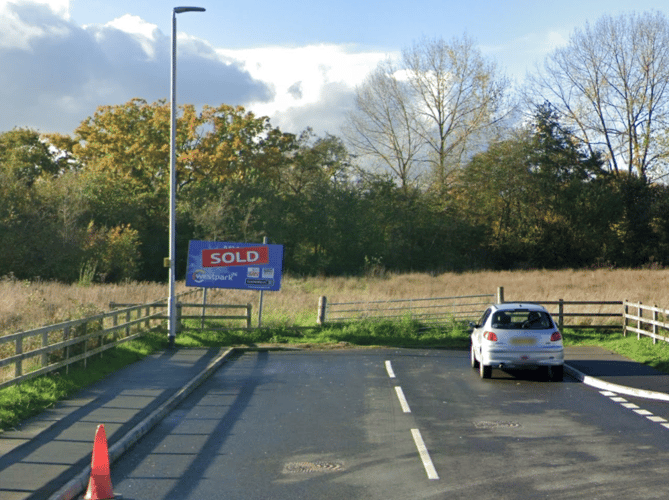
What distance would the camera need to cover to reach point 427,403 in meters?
13.9

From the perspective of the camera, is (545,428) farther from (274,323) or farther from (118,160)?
(118,160)

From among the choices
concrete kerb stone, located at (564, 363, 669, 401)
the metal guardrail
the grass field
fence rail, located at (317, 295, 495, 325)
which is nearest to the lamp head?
the grass field

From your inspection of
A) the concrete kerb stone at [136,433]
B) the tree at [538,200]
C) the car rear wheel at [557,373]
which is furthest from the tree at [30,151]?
the car rear wheel at [557,373]

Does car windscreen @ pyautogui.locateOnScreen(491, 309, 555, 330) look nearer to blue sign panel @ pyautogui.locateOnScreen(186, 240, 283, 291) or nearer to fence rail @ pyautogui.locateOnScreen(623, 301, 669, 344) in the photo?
fence rail @ pyautogui.locateOnScreen(623, 301, 669, 344)

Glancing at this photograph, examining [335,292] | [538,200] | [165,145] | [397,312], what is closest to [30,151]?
[165,145]

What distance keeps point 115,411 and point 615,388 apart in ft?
30.6

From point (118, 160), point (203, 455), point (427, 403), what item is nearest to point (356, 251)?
point (118, 160)

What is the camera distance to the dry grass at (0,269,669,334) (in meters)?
22.5

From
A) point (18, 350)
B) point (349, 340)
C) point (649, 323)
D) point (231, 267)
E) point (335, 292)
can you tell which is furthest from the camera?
point (335, 292)

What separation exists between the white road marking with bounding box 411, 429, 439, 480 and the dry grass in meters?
9.69

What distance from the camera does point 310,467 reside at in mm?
9031

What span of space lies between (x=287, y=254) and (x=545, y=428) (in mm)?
48720

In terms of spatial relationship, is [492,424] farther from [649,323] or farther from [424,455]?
[649,323]

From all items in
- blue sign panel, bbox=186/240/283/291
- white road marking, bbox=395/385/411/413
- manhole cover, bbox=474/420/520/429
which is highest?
blue sign panel, bbox=186/240/283/291
